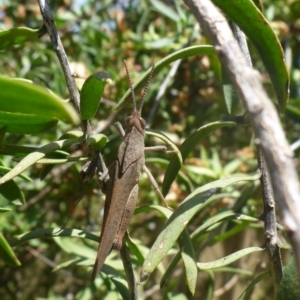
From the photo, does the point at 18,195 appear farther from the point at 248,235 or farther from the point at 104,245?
the point at 248,235

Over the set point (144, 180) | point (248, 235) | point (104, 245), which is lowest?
point (248, 235)

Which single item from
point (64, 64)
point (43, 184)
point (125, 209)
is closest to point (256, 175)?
point (125, 209)

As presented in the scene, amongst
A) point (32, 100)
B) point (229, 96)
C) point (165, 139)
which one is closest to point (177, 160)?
point (165, 139)

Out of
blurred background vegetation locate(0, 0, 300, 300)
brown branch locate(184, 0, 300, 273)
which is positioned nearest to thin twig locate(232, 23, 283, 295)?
brown branch locate(184, 0, 300, 273)

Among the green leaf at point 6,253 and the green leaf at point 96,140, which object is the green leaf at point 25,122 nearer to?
the green leaf at point 96,140

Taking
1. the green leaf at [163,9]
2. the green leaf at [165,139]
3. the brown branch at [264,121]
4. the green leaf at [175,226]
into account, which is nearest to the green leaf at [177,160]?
the green leaf at [165,139]

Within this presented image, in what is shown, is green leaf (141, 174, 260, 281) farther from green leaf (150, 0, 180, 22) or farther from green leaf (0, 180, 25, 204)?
green leaf (150, 0, 180, 22)
